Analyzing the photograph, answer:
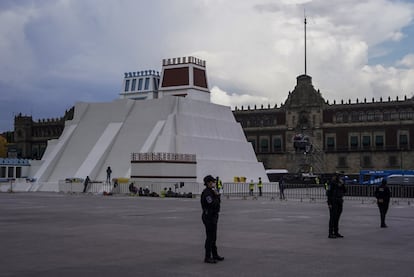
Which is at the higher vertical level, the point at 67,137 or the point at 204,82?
the point at 204,82

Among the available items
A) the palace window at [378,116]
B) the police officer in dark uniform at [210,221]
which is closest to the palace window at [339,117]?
the palace window at [378,116]

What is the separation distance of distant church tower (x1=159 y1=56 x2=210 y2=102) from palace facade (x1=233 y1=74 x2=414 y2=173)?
19634 millimetres

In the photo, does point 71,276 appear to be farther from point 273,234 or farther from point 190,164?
point 190,164

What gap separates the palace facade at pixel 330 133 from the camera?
2977 inches

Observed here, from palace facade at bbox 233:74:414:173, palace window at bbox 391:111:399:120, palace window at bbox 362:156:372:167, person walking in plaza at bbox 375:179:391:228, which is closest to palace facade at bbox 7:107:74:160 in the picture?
palace facade at bbox 233:74:414:173

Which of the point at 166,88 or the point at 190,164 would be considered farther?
the point at 166,88

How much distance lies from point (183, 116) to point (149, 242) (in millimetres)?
37869

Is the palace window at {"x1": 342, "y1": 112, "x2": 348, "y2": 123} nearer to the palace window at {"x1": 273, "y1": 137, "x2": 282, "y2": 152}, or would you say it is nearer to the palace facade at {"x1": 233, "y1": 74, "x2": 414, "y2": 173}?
the palace facade at {"x1": 233, "y1": 74, "x2": 414, "y2": 173}

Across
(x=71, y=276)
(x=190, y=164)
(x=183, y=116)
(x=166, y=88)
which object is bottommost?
(x=71, y=276)

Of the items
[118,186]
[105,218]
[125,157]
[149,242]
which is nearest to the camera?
[149,242]

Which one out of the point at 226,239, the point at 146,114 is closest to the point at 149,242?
the point at 226,239

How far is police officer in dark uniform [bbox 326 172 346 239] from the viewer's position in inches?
555

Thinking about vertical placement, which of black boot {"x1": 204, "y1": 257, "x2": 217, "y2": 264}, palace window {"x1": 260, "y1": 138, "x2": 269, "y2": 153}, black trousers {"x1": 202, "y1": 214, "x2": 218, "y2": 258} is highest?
palace window {"x1": 260, "y1": 138, "x2": 269, "y2": 153}

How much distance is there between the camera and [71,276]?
8766mm
